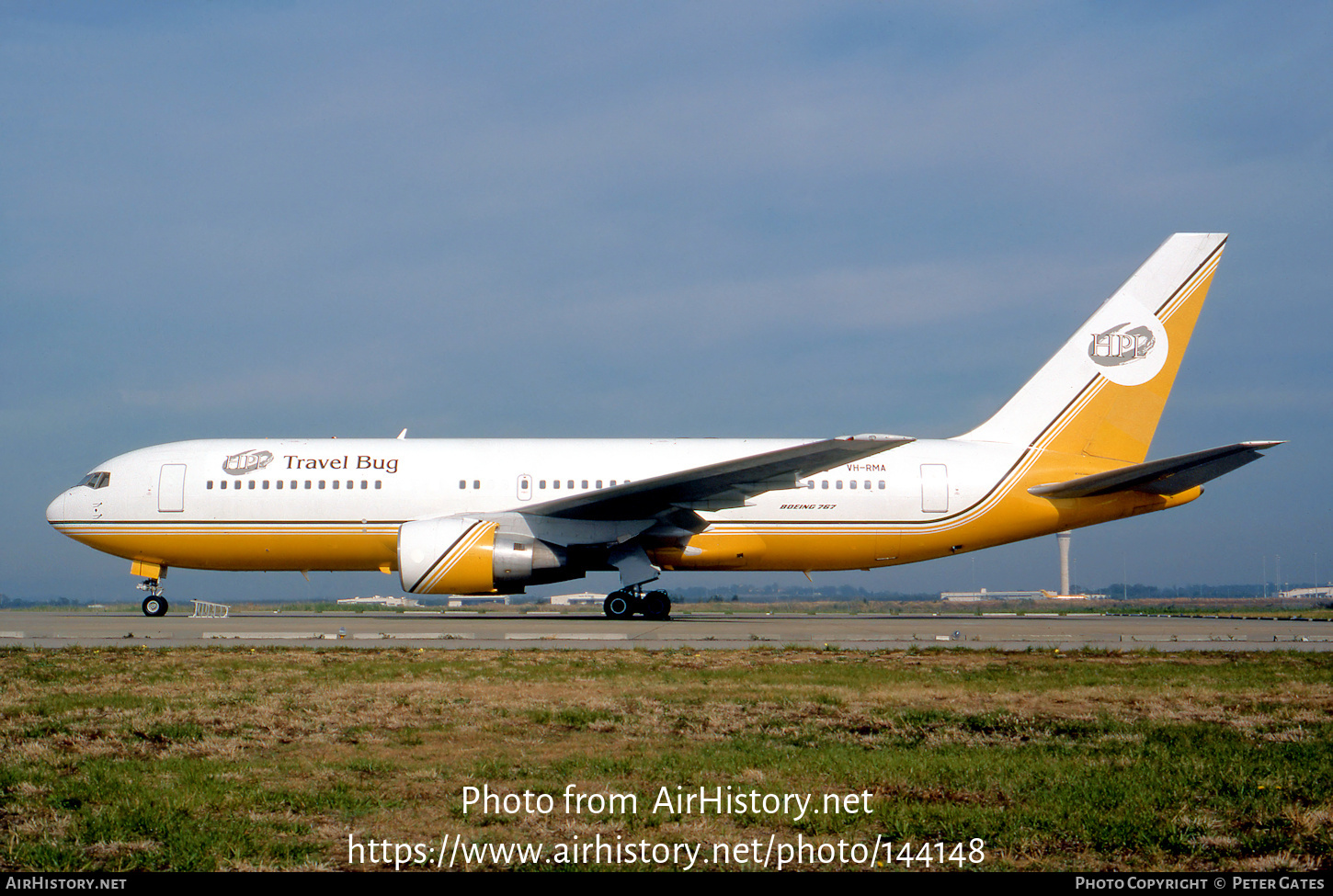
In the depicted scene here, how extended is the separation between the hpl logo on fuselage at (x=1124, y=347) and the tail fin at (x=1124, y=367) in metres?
0.02

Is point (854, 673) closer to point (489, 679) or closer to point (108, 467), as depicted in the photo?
point (489, 679)

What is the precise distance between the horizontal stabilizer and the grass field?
888 centimetres

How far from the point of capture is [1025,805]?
16.9ft

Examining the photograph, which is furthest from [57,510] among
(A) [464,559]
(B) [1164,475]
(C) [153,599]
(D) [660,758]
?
(B) [1164,475]

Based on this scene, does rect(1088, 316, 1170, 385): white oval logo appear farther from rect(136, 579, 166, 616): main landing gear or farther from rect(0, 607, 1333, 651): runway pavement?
rect(136, 579, 166, 616): main landing gear

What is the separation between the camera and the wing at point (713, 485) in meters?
18.1

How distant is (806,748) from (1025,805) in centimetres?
184

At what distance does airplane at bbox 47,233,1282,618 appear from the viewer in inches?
806

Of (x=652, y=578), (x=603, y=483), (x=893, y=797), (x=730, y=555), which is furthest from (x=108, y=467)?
(x=893, y=797)

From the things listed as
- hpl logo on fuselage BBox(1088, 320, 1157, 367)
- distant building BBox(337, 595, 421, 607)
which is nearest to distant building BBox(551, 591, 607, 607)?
distant building BBox(337, 595, 421, 607)

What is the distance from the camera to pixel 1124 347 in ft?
72.6

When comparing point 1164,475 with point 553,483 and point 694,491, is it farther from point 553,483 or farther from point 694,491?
point 553,483

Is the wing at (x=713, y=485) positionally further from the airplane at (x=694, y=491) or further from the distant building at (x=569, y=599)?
the distant building at (x=569, y=599)

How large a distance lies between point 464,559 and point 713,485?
4.98m
